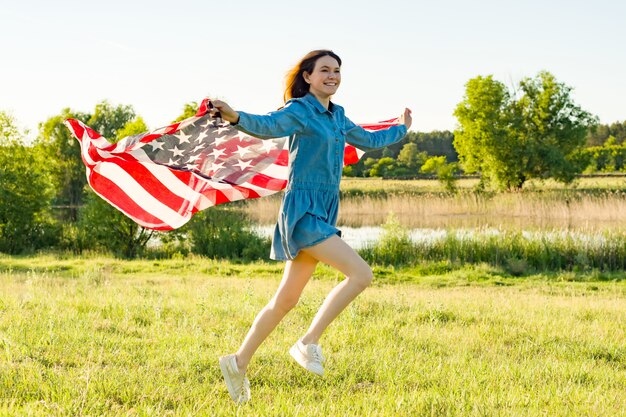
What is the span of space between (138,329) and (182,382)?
167cm

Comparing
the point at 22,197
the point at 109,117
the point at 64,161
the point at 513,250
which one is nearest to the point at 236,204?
the point at 22,197

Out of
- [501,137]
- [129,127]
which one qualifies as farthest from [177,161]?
[501,137]

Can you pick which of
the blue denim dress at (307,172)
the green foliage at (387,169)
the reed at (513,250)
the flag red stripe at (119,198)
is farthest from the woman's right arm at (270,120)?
the green foliage at (387,169)

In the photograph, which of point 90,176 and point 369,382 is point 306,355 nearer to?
point 369,382

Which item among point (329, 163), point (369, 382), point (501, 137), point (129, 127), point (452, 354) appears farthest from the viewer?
point (501, 137)

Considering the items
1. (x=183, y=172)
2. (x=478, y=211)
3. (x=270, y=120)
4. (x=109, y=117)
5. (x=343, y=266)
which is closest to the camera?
(x=270, y=120)

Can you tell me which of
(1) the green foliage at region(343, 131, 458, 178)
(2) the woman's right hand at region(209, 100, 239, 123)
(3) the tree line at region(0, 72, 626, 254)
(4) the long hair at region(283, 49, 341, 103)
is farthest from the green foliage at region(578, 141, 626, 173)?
(2) the woman's right hand at region(209, 100, 239, 123)

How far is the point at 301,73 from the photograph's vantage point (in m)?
4.40

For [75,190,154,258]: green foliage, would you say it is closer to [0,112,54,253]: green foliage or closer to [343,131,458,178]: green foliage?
[0,112,54,253]: green foliage

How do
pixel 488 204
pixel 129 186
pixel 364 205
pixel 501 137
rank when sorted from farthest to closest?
pixel 501 137, pixel 364 205, pixel 488 204, pixel 129 186

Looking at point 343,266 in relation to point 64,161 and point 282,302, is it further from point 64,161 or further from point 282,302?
point 64,161

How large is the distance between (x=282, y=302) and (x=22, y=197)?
20461 millimetres

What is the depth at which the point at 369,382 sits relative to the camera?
14.9 ft

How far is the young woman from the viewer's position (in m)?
4.02
